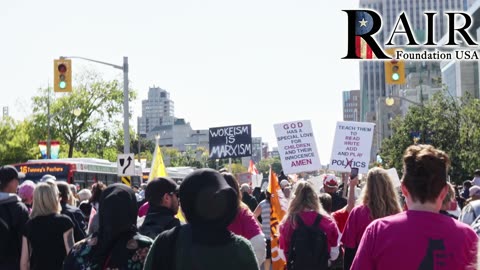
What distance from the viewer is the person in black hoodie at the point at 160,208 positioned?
6.46m

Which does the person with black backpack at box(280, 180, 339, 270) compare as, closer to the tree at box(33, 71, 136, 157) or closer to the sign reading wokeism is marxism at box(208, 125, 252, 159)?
the sign reading wokeism is marxism at box(208, 125, 252, 159)

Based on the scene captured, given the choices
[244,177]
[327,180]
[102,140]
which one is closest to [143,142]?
[102,140]

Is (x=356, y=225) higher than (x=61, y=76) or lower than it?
lower

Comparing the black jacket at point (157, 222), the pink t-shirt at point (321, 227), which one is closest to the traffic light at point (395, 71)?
the pink t-shirt at point (321, 227)

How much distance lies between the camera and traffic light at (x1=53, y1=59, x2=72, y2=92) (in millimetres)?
23812

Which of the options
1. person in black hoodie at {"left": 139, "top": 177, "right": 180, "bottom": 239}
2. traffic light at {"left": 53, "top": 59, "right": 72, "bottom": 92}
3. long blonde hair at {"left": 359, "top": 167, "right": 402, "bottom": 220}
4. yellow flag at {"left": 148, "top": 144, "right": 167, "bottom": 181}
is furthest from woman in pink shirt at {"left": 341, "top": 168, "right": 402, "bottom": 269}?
traffic light at {"left": 53, "top": 59, "right": 72, "bottom": 92}

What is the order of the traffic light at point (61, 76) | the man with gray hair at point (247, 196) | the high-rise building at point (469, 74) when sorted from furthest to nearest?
the high-rise building at point (469, 74), the traffic light at point (61, 76), the man with gray hair at point (247, 196)

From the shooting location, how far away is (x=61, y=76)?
941 inches

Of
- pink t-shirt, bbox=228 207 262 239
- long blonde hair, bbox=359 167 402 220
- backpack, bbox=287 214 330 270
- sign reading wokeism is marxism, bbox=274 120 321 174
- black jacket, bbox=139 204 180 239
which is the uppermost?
sign reading wokeism is marxism, bbox=274 120 321 174

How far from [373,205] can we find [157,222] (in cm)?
209

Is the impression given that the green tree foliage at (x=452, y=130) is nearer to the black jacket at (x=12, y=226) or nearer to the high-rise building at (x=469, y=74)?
the black jacket at (x=12, y=226)

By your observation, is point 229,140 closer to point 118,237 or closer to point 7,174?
point 7,174

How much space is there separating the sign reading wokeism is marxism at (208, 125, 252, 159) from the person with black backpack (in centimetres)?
2159

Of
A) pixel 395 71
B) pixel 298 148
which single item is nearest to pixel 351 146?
pixel 298 148
